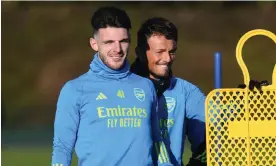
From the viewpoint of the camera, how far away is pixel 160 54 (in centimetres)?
472

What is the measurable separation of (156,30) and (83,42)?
12.1 metres

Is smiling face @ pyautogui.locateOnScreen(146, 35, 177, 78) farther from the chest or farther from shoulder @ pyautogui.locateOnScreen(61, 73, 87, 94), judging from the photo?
shoulder @ pyautogui.locateOnScreen(61, 73, 87, 94)

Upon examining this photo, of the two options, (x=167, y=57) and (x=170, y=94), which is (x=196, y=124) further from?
(x=167, y=57)

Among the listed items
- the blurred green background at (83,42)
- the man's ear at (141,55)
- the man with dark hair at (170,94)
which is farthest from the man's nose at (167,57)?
the blurred green background at (83,42)

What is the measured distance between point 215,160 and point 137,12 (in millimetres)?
11764

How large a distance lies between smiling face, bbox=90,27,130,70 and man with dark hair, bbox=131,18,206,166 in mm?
524

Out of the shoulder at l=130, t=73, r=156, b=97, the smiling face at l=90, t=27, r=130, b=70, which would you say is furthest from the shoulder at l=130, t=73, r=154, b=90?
the smiling face at l=90, t=27, r=130, b=70

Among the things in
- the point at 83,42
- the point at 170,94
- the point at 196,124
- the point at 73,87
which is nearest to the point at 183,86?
the point at 170,94

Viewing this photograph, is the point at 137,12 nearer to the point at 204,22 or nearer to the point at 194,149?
the point at 204,22

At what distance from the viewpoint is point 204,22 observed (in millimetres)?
17109

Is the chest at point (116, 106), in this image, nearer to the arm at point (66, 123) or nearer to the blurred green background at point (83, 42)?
the arm at point (66, 123)

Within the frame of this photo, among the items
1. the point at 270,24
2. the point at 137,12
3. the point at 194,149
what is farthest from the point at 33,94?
the point at 194,149

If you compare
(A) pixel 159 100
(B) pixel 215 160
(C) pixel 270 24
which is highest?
(C) pixel 270 24

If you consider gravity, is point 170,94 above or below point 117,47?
below
